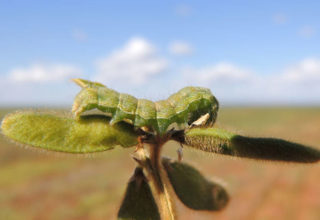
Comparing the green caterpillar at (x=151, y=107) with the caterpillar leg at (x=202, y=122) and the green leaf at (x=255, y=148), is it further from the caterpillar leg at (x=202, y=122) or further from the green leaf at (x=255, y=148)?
the green leaf at (x=255, y=148)

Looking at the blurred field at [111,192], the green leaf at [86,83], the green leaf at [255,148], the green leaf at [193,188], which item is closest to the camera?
the green leaf at [255,148]

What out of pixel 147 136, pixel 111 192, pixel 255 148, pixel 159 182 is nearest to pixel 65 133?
pixel 147 136

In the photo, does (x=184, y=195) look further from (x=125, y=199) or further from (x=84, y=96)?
(x=84, y=96)

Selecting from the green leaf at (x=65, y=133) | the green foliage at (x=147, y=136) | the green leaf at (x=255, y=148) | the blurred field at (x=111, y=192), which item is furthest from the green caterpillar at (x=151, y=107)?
the blurred field at (x=111, y=192)

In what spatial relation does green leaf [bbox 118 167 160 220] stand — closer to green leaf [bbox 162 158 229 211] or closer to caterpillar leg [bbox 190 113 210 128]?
green leaf [bbox 162 158 229 211]

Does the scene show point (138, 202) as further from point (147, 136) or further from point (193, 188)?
point (193, 188)

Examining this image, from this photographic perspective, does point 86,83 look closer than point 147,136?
No
